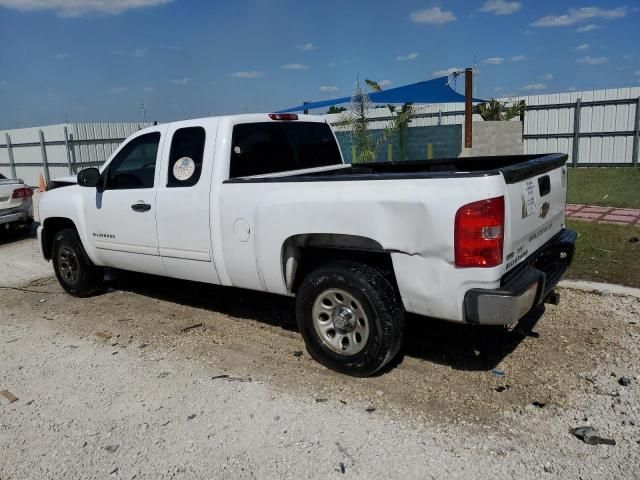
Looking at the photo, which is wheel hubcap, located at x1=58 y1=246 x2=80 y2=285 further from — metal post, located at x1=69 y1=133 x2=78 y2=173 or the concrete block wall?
metal post, located at x1=69 y1=133 x2=78 y2=173

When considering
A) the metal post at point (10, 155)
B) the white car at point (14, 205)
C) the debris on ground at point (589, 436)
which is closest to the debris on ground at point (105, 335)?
the debris on ground at point (589, 436)

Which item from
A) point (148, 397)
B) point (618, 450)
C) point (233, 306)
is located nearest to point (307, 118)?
point (233, 306)

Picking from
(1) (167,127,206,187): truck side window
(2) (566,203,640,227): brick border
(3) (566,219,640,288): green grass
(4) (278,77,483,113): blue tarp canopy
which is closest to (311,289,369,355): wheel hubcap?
(1) (167,127,206,187): truck side window

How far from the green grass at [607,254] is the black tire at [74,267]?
17.1 ft

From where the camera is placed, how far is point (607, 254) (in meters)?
6.62

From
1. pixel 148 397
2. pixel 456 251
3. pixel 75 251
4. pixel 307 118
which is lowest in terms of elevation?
pixel 148 397

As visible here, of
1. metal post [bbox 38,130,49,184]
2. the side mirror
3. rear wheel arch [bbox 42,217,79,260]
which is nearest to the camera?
the side mirror

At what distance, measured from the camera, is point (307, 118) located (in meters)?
5.48

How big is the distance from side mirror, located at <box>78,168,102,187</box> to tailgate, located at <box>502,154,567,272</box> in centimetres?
395

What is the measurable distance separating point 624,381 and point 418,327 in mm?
1679

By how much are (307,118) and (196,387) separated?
9.27 ft

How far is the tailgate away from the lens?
3.37 m

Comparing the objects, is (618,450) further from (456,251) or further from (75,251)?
(75,251)

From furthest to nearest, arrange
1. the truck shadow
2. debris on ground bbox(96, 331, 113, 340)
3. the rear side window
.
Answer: debris on ground bbox(96, 331, 113, 340) < the rear side window < the truck shadow
